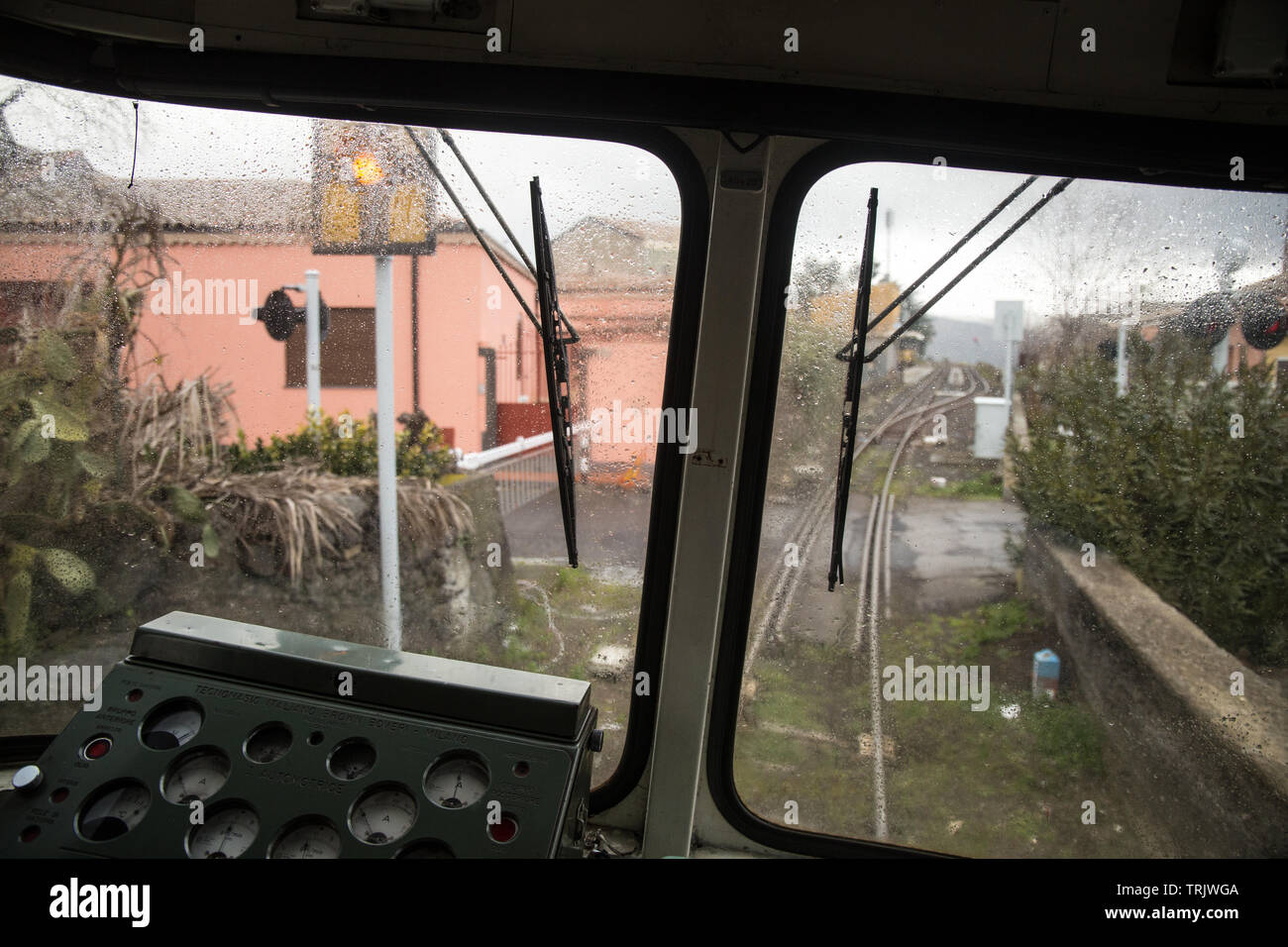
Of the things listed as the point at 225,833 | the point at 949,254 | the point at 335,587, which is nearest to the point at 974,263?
the point at 949,254

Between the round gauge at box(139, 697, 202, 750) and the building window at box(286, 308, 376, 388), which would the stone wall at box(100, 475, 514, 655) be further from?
the round gauge at box(139, 697, 202, 750)

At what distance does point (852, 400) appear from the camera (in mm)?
1743

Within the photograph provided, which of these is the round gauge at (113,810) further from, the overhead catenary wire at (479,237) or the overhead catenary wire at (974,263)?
the overhead catenary wire at (974,263)

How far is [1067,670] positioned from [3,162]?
2834mm

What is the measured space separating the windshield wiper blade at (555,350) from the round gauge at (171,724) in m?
0.87

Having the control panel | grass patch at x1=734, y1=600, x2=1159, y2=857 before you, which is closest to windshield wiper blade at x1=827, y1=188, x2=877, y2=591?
grass patch at x1=734, y1=600, x2=1159, y2=857

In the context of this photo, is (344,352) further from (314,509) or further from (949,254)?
(949,254)

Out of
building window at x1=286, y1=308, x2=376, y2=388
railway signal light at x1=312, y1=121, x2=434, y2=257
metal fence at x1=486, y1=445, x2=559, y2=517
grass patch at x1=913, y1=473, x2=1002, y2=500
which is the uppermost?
railway signal light at x1=312, y1=121, x2=434, y2=257

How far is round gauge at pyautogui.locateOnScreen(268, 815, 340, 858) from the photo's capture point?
4.10 feet

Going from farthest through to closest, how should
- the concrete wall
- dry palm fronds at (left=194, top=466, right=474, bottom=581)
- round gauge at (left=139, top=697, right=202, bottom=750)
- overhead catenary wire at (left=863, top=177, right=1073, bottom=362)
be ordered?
1. dry palm fronds at (left=194, top=466, right=474, bottom=581)
2. the concrete wall
3. overhead catenary wire at (left=863, top=177, right=1073, bottom=362)
4. round gauge at (left=139, top=697, right=202, bottom=750)

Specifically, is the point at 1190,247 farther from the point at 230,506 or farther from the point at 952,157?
the point at 230,506

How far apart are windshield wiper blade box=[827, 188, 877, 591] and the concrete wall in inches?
17.7
